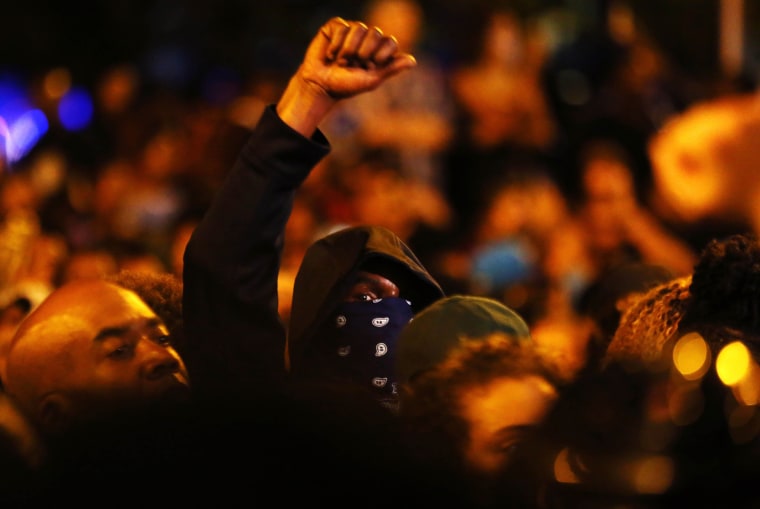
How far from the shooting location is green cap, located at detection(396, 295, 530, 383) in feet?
8.94

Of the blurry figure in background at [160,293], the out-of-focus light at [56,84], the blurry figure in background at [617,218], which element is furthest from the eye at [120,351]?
the out-of-focus light at [56,84]

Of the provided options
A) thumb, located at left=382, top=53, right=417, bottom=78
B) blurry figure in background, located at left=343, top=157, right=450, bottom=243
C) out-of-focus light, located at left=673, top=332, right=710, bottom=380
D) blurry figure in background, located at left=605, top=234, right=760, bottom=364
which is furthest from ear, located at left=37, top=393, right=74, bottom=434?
blurry figure in background, located at left=343, top=157, right=450, bottom=243

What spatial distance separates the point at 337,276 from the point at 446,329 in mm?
577

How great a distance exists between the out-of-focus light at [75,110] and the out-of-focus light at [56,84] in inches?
2.0

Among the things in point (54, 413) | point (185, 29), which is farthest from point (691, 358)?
point (185, 29)

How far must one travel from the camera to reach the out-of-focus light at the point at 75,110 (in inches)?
412

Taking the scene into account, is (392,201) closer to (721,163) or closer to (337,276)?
(337,276)

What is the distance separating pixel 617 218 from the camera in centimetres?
722

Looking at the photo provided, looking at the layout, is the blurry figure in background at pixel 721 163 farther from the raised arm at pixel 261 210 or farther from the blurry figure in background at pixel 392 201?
the blurry figure in background at pixel 392 201

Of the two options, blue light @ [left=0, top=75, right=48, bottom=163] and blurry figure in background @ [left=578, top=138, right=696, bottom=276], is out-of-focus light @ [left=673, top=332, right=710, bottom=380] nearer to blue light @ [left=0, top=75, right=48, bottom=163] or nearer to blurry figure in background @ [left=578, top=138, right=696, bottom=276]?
blurry figure in background @ [left=578, top=138, right=696, bottom=276]

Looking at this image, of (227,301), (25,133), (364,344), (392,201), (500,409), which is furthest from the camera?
(25,133)

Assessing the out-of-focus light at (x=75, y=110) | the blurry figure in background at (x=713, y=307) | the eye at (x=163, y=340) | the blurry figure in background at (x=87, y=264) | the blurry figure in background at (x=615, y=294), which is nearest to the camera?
the blurry figure in background at (x=713, y=307)

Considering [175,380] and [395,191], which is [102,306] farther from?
[395,191]

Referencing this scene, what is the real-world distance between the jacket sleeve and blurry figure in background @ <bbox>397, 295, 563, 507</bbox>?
464 mm
